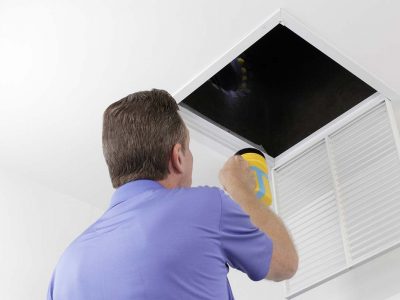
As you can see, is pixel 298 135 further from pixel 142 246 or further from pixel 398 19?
pixel 142 246

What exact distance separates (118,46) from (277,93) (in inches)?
24.9

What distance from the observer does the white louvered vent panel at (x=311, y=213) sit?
2.10 meters

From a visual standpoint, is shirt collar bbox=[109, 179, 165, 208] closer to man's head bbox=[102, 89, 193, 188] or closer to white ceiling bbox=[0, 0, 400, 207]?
man's head bbox=[102, 89, 193, 188]

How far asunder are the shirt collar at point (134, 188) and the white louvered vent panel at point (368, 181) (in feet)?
3.00

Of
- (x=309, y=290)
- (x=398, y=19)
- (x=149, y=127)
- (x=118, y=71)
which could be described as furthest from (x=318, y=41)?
(x=149, y=127)

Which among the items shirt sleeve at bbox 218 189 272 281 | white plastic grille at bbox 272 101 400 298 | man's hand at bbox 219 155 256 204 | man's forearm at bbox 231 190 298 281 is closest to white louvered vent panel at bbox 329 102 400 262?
white plastic grille at bbox 272 101 400 298

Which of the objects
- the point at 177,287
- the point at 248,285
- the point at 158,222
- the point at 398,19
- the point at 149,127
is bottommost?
the point at 177,287

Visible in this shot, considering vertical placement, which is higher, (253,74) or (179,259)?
A: (253,74)

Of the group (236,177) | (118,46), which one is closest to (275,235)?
(236,177)

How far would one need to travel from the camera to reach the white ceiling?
1967 millimetres

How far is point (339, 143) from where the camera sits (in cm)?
225

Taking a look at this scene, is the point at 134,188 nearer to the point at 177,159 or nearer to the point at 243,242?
the point at 177,159

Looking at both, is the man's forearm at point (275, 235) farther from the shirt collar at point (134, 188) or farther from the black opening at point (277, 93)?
the black opening at point (277, 93)

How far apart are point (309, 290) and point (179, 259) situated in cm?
115
